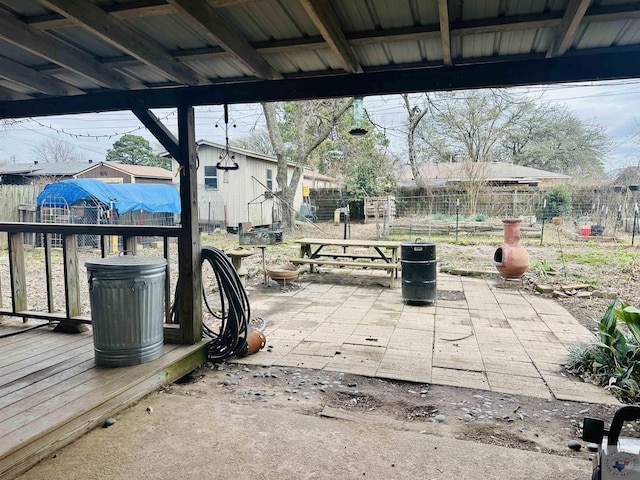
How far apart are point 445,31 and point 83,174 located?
18.3 meters

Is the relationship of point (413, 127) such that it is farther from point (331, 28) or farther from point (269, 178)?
point (331, 28)

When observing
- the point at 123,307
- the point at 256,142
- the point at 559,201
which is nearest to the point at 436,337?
the point at 123,307

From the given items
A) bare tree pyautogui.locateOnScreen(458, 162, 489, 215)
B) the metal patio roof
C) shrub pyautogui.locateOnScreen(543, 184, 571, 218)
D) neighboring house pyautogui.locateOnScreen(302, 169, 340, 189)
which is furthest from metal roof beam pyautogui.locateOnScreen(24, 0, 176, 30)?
neighboring house pyautogui.locateOnScreen(302, 169, 340, 189)

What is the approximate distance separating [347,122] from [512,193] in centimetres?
662

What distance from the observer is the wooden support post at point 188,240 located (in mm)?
3350

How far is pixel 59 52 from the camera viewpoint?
8.61 ft

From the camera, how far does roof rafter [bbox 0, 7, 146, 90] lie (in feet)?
7.57

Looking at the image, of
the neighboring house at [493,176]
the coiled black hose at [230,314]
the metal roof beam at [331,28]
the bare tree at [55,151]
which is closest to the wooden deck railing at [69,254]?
the coiled black hose at [230,314]

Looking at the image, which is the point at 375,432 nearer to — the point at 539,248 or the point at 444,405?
the point at 444,405

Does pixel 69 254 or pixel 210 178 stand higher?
pixel 210 178

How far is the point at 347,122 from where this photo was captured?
15.9 meters

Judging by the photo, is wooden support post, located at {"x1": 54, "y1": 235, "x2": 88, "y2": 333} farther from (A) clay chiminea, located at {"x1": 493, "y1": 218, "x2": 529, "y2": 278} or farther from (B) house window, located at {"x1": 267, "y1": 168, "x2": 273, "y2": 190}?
(B) house window, located at {"x1": 267, "y1": 168, "x2": 273, "y2": 190}

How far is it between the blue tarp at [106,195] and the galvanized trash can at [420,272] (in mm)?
7939

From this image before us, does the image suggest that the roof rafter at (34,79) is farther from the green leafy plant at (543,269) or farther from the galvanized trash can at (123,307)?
the green leafy plant at (543,269)
